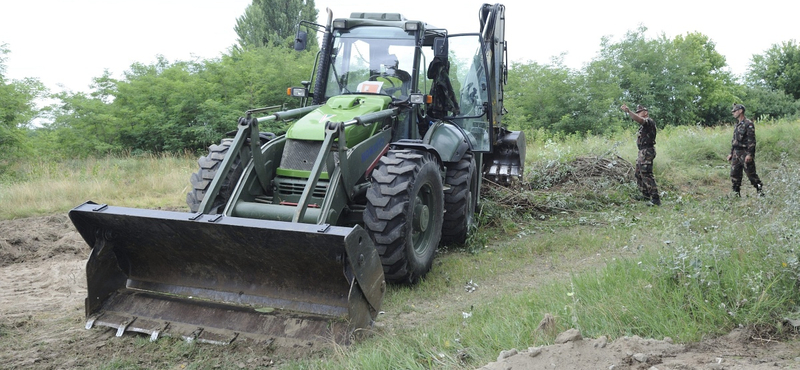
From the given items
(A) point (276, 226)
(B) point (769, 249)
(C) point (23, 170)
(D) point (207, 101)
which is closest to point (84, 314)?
(A) point (276, 226)

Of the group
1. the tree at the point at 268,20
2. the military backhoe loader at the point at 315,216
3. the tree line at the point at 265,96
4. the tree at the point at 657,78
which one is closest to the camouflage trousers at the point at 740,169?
the military backhoe loader at the point at 315,216

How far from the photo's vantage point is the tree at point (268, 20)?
1441 inches

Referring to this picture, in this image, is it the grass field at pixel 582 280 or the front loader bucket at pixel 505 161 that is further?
the front loader bucket at pixel 505 161

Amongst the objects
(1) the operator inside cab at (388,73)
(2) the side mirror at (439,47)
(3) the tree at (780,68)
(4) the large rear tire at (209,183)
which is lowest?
(4) the large rear tire at (209,183)

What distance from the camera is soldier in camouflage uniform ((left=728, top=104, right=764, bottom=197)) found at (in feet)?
32.7

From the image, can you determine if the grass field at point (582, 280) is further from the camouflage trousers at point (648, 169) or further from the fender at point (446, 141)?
the fender at point (446, 141)

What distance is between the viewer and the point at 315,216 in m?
5.08

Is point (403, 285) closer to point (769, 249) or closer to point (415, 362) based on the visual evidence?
point (415, 362)

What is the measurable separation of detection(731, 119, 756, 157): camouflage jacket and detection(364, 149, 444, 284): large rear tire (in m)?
6.86

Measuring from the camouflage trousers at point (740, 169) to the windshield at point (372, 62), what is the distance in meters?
6.62

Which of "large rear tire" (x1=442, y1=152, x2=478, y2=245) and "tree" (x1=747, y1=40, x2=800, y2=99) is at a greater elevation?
"tree" (x1=747, y1=40, x2=800, y2=99)

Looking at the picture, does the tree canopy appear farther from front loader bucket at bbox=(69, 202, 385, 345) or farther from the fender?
front loader bucket at bbox=(69, 202, 385, 345)

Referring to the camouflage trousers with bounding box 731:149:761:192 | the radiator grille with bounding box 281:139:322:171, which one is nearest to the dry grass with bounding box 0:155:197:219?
the radiator grille with bounding box 281:139:322:171

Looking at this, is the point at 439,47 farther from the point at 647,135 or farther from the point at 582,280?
the point at 647,135
